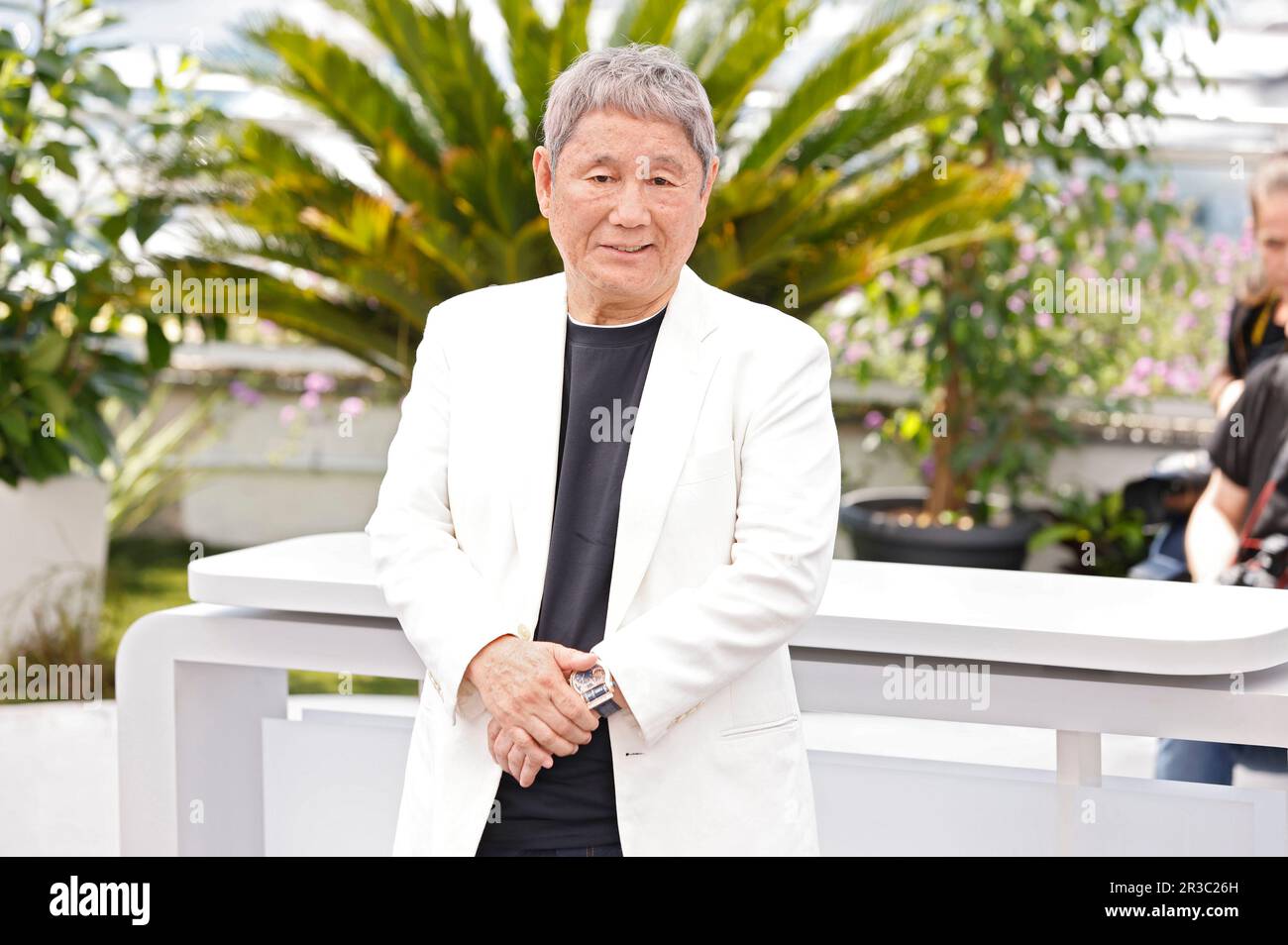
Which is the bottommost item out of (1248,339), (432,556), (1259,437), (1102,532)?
(1102,532)

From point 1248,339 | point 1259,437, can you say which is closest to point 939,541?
point 1248,339

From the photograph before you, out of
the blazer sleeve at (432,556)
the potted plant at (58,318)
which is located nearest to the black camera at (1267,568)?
the blazer sleeve at (432,556)

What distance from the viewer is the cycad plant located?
4852mm

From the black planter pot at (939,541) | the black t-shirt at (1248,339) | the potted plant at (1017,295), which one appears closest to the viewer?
the black t-shirt at (1248,339)

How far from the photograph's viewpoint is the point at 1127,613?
85.7 inches

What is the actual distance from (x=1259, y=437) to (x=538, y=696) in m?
1.77

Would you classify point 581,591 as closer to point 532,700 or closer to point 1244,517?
point 532,700

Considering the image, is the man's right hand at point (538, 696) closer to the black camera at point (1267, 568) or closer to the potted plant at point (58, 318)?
the black camera at point (1267, 568)

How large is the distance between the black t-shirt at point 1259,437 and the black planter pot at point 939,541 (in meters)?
2.84

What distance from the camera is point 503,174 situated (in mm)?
4863

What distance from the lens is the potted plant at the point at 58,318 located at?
4688 mm

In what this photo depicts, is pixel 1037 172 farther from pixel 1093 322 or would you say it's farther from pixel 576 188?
pixel 576 188
